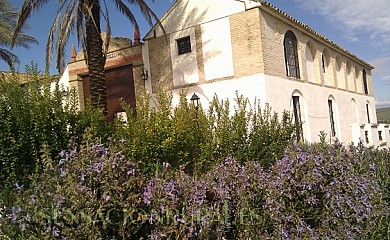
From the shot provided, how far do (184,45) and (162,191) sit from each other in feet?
40.0

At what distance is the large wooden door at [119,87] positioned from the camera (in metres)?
16.1

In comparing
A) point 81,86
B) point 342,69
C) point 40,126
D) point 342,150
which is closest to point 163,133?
point 40,126

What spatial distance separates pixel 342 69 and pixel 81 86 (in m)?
15.8

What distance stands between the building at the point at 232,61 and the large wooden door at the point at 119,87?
5 centimetres

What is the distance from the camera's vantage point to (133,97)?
16062 millimetres

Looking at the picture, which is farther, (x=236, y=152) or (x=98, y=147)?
(x=236, y=152)

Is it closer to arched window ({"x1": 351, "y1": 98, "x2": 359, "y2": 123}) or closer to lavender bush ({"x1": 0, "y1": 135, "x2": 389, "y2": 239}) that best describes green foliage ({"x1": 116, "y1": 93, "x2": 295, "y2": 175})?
lavender bush ({"x1": 0, "y1": 135, "x2": 389, "y2": 239})

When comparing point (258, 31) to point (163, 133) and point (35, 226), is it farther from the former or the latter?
point (35, 226)

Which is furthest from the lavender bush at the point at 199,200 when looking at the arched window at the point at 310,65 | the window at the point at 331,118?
the window at the point at 331,118

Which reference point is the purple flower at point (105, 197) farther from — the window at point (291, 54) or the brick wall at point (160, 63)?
the window at point (291, 54)

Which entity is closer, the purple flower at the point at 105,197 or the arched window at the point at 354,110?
the purple flower at the point at 105,197

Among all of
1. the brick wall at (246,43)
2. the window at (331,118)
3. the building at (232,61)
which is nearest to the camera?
the brick wall at (246,43)

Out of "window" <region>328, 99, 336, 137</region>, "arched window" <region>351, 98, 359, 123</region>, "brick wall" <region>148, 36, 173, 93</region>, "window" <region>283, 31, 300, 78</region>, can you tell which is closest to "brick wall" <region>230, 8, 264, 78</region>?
"window" <region>283, 31, 300, 78</region>

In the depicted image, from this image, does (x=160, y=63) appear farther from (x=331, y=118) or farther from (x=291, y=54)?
(x=331, y=118)
